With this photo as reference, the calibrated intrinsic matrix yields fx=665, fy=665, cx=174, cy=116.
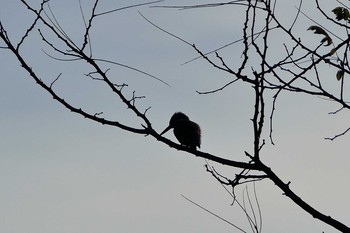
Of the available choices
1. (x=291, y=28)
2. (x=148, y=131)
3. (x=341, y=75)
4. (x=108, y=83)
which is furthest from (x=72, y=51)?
(x=341, y=75)

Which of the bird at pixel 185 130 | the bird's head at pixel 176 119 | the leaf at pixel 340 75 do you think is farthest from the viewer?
the bird's head at pixel 176 119

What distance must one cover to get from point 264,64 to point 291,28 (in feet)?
1.16

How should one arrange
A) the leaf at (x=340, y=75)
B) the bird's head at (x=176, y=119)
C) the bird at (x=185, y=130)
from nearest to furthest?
the leaf at (x=340, y=75) < the bird at (x=185, y=130) < the bird's head at (x=176, y=119)

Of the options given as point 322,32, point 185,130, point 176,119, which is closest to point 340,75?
point 322,32

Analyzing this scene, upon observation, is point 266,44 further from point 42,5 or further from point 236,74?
point 42,5

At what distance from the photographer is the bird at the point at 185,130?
13.9 metres

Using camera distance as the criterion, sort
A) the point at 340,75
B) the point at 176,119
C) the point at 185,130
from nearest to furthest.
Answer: the point at 340,75, the point at 185,130, the point at 176,119

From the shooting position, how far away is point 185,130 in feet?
47.1

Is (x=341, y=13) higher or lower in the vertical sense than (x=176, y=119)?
lower

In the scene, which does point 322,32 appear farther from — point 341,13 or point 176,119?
point 176,119

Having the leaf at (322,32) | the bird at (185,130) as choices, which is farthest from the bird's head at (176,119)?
the leaf at (322,32)

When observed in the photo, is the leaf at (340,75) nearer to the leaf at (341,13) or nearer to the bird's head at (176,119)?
the leaf at (341,13)

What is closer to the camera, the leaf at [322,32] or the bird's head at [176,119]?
the leaf at [322,32]

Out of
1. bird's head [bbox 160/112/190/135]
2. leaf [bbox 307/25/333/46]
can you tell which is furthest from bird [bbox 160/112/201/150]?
leaf [bbox 307/25/333/46]
